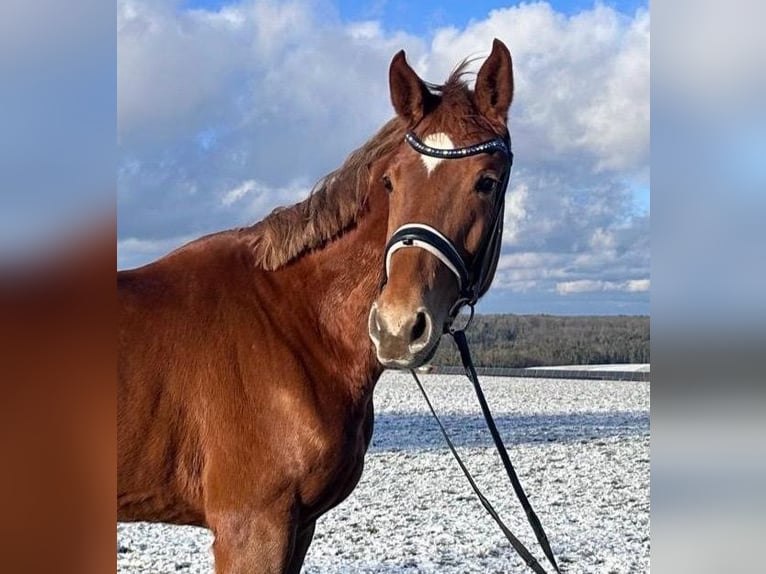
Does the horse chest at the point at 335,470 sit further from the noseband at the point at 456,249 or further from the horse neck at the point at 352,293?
the noseband at the point at 456,249

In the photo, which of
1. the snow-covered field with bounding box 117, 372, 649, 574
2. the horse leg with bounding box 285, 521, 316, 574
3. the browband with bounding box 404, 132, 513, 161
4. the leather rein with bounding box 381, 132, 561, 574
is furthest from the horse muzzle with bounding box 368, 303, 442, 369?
the snow-covered field with bounding box 117, 372, 649, 574

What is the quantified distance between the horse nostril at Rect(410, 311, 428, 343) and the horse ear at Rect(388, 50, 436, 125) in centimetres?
61

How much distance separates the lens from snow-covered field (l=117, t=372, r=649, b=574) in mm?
4992

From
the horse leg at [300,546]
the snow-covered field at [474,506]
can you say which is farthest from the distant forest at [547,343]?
the horse leg at [300,546]

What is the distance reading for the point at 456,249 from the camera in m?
1.90

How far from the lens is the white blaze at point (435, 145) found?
193cm

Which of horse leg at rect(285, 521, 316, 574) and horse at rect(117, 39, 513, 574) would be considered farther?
horse leg at rect(285, 521, 316, 574)

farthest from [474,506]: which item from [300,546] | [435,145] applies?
[435,145]

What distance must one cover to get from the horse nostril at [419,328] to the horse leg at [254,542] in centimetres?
64
